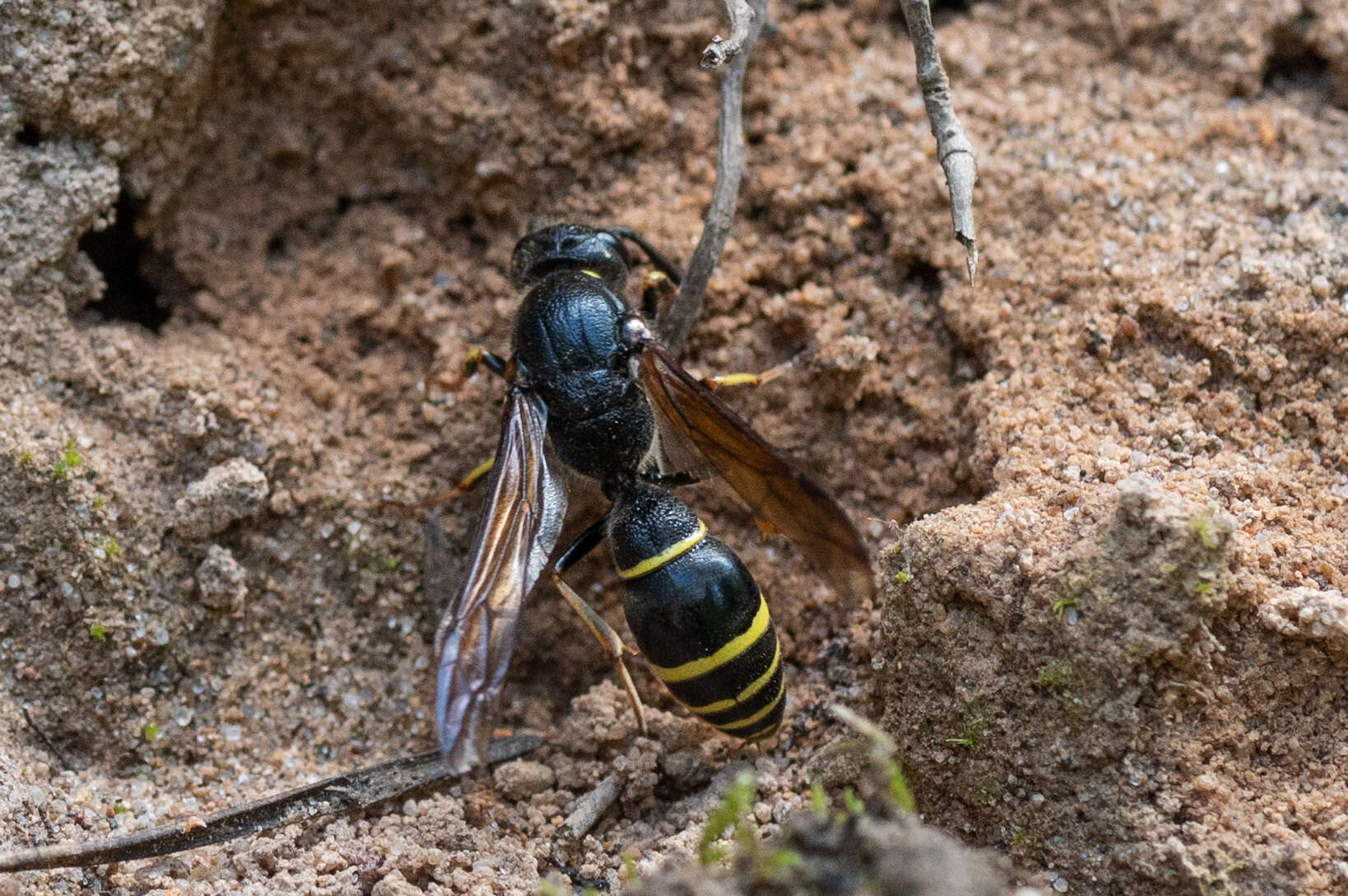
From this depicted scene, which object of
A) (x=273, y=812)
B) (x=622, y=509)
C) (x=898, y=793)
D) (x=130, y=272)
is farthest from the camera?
(x=130, y=272)

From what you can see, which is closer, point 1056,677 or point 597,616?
point 1056,677

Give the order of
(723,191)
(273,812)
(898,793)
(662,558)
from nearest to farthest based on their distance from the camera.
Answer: (898,793) < (273,812) < (662,558) < (723,191)

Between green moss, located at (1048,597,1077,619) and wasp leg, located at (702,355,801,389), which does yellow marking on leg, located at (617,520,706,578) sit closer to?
wasp leg, located at (702,355,801,389)

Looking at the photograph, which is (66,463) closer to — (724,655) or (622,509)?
(622,509)

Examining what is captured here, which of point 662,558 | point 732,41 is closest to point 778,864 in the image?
point 662,558

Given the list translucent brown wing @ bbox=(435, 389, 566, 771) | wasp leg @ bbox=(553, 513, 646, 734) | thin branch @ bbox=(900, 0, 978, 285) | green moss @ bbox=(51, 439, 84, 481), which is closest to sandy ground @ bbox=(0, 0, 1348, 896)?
green moss @ bbox=(51, 439, 84, 481)

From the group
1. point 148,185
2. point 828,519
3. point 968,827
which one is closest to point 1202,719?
point 968,827
